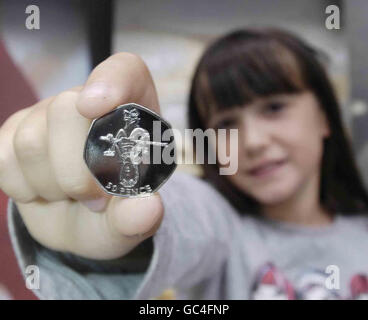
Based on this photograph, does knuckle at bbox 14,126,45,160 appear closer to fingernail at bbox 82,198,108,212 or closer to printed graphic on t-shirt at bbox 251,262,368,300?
fingernail at bbox 82,198,108,212

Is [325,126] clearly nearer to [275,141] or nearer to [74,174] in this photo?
[275,141]

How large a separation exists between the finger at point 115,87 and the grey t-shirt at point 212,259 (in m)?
0.12

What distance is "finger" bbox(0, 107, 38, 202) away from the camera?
0.33 meters

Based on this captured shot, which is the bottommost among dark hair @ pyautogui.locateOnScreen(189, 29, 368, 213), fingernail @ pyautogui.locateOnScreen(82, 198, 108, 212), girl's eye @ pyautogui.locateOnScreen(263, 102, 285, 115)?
fingernail @ pyautogui.locateOnScreen(82, 198, 108, 212)

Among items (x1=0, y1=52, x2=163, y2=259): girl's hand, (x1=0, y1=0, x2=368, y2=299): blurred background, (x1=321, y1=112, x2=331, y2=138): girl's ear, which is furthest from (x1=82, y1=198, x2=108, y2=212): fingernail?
(x1=321, y1=112, x2=331, y2=138): girl's ear

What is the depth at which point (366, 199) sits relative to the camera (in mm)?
537


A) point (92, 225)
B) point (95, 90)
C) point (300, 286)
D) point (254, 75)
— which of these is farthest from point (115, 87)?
point (300, 286)

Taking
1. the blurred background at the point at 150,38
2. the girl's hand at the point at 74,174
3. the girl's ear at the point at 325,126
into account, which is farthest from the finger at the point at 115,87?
the girl's ear at the point at 325,126

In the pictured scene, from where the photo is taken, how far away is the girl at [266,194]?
465 millimetres

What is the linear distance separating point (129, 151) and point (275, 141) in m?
0.21

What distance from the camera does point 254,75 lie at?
1.57 feet

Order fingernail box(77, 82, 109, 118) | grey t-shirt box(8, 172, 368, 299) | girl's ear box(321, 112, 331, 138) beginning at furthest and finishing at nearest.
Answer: girl's ear box(321, 112, 331, 138), grey t-shirt box(8, 172, 368, 299), fingernail box(77, 82, 109, 118)
